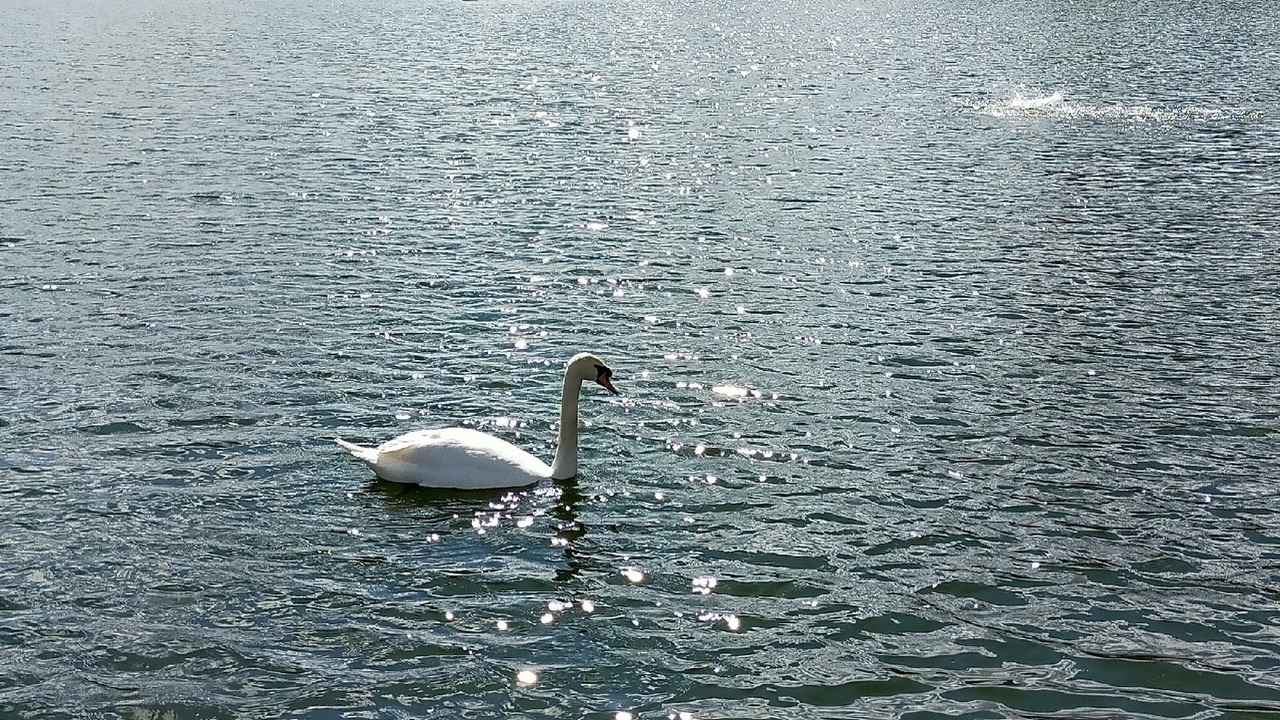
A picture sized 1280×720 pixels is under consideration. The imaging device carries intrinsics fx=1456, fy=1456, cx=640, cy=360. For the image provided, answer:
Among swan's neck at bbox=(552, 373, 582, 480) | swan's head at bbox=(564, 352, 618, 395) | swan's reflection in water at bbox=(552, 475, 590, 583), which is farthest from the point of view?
swan's head at bbox=(564, 352, 618, 395)

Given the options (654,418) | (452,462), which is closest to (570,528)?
(452,462)

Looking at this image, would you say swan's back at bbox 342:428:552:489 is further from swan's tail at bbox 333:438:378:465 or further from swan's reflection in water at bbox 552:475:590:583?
swan's reflection in water at bbox 552:475:590:583

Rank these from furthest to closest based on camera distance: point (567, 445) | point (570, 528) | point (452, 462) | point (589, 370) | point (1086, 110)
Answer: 1. point (1086, 110)
2. point (589, 370)
3. point (567, 445)
4. point (452, 462)
5. point (570, 528)

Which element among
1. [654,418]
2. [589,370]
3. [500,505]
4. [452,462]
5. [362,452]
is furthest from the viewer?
[654,418]

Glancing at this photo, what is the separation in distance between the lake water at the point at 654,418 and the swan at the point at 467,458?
Answer: 0.19 metres

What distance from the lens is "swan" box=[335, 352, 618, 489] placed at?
1490 cm

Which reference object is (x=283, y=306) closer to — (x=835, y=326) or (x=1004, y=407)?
(x=835, y=326)

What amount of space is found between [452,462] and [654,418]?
3.27 meters

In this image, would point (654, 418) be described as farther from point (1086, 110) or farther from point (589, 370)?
point (1086, 110)

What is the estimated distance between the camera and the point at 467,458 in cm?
1491

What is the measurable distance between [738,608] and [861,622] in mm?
1057

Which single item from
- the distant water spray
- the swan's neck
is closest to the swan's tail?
the swan's neck

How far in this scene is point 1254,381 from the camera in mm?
18469

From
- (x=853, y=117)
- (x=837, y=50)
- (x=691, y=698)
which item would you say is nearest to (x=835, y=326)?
(x=691, y=698)
